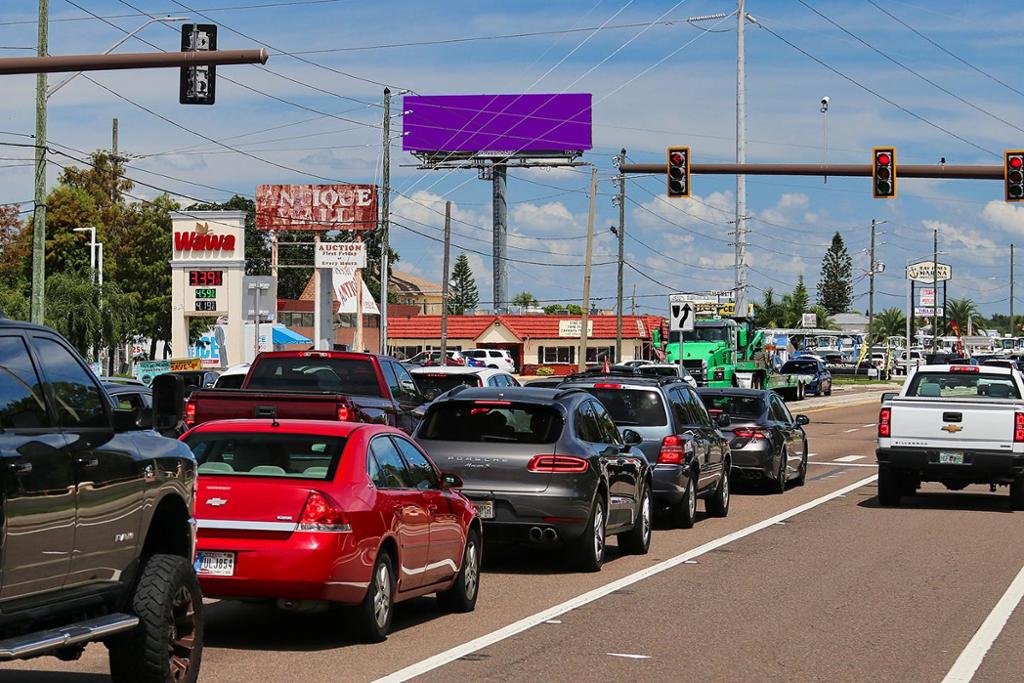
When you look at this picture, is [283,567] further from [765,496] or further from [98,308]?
[98,308]

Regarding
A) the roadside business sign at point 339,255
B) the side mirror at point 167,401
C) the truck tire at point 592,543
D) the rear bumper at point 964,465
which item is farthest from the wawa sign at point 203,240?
the side mirror at point 167,401

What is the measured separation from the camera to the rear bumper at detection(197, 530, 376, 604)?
32.7ft

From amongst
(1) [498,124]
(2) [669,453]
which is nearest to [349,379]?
(2) [669,453]

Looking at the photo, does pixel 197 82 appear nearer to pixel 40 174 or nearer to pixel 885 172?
pixel 40 174

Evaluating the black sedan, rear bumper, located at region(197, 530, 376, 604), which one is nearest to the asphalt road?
rear bumper, located at region(197, 530, 376, 604)

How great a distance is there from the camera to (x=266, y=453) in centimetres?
1088

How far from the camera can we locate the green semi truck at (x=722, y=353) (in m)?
58.8

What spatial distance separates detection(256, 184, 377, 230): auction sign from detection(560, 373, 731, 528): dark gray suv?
232 ft

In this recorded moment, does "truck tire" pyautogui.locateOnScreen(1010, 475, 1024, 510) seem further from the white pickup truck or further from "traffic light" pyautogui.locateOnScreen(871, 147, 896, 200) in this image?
"traffic light" pyautogui.locateOnScreen(871, 147, 896, 200)

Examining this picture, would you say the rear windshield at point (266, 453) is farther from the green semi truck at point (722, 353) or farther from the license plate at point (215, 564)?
the green semi truck at point (722, 353)

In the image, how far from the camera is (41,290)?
30.8m

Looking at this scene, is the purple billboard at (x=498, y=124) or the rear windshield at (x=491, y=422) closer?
the rear windshield at (x=491, y=422)

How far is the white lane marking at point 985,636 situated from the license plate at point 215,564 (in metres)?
4.64

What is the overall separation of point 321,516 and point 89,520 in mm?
2880
